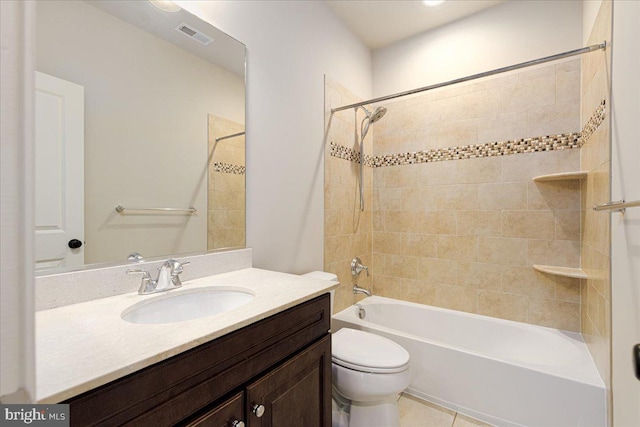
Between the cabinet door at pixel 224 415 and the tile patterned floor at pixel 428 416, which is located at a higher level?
the cabinet door at pixel 224 415

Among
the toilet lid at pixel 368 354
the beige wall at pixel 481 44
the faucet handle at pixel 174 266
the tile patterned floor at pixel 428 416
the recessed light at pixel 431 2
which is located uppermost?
the recessed light at pixel 431 2

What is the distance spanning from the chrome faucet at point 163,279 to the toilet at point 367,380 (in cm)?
85

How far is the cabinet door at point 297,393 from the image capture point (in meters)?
0.84

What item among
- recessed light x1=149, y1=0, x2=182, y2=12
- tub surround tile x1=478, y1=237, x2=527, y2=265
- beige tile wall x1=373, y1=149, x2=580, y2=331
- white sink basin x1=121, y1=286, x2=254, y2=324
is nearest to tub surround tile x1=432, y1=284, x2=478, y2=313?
beige tile wall x1=373, y1=149, x2=580, y2=331

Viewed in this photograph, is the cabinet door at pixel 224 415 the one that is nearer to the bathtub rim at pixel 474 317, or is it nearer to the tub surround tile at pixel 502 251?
the bathtub rim at pixel 474 317

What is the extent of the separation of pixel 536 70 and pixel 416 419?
236cm

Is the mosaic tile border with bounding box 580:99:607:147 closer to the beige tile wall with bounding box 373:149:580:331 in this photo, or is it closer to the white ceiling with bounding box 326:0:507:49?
the beige tile wall with bounding box 373:149:580:331

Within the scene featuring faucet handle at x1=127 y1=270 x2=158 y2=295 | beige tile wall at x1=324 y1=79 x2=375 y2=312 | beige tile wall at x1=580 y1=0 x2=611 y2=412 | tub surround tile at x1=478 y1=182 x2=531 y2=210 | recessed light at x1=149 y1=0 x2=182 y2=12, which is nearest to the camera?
faucet handle at x1=127 y1=270 x2=158 y2=295

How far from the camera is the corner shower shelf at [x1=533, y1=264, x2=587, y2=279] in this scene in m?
1.70

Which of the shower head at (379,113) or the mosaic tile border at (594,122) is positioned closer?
the mosaic tile border at (594,122)

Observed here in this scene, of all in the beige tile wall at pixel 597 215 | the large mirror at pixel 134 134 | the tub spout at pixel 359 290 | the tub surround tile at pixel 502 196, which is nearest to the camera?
the large mirror at pixel 134 134

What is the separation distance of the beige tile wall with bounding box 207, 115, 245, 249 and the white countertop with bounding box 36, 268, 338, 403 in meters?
0.44

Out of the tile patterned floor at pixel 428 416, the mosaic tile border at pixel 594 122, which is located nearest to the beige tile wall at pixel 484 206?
the mosaic tile border at pixel 594 122

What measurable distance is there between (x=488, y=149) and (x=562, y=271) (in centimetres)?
93
